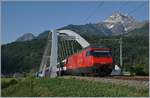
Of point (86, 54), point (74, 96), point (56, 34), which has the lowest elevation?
point (74, 96)

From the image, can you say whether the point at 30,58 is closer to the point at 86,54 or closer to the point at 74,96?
the point at 86,54

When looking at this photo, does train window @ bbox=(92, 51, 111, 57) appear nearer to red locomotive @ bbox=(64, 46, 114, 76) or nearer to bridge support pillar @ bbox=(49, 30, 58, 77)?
red locomotive @ bbox=(64, 46, 114, 76)

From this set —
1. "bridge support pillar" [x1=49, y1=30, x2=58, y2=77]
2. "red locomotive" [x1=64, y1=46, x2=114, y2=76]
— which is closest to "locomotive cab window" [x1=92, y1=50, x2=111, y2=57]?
"red locomotive" [x1=64, y1=46, x2=114, y2=76]

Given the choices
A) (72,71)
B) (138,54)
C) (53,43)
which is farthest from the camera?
(138,54)

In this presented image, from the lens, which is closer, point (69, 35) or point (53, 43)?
point (53, 43)

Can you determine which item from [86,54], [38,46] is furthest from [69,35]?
[38,46]

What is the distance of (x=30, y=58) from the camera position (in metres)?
91.2

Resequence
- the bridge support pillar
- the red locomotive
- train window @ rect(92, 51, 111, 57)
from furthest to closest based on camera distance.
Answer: the bridge support pillar, train window @ rect(92, 51, 111, 57), the red locomotive

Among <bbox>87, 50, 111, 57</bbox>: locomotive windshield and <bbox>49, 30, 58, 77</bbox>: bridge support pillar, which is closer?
<bbox>87, 50, 111, 57</bbox>: locomotive windshield

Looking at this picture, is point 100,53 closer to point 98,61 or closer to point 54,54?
point 98,61

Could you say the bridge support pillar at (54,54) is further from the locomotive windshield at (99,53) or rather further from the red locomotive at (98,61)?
the locomotive windshield at (99,53)

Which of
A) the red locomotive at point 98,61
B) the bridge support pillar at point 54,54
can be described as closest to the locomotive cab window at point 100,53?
the red locomotive at point 98,61

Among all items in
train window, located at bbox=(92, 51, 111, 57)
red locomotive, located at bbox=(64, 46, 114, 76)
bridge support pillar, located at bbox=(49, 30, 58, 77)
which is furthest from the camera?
bridge support pillar, located at bbox=(49, 30, 58, 77)

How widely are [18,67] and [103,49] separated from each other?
49613 millimetres
